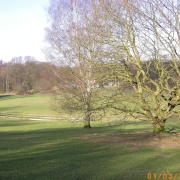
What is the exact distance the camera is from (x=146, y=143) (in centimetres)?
1402

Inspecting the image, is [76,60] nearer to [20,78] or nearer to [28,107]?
[28,107]

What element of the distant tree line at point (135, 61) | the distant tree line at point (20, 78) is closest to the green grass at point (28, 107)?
the distant tree line at point (20, 78)

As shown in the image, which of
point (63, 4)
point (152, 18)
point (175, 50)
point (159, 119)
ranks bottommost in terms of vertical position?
point (159, 119)

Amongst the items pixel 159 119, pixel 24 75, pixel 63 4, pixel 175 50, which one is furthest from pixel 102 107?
pixel 24 75

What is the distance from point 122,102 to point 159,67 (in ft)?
8.14

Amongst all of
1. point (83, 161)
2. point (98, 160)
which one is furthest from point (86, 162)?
point (98, 160)

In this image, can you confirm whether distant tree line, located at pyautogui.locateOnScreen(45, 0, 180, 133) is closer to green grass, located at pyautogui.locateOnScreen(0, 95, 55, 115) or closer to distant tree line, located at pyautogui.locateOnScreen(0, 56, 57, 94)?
Answer: green grass, located at pyautogui.locateOnScreen(0, 95, 55, 115)

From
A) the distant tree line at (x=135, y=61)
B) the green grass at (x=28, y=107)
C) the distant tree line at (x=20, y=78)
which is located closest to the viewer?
the distant tree line at (x=135, y=61)

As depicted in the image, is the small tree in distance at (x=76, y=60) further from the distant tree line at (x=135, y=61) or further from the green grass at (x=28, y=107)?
the green grass at (x=28, y=107)

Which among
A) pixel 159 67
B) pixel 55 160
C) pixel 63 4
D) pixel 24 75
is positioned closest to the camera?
pixel 55 160

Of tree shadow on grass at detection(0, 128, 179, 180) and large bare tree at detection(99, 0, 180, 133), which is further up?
large bare tree at detection(99, 0, 180, 133)

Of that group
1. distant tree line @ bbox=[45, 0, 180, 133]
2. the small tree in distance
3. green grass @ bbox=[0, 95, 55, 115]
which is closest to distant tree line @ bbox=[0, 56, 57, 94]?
green grass @ bbox=[0, 95, 55, 115]

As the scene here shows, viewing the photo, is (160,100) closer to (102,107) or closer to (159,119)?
(159,119)

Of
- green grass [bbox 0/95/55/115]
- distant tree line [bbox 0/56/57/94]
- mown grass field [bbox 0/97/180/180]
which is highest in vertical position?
distant tree line [bbox 0/56/57/94]
